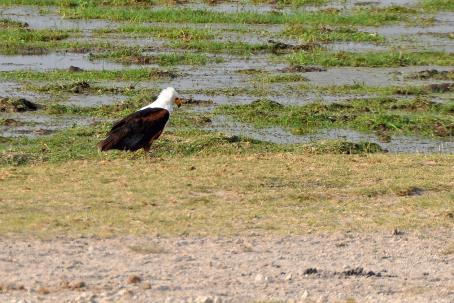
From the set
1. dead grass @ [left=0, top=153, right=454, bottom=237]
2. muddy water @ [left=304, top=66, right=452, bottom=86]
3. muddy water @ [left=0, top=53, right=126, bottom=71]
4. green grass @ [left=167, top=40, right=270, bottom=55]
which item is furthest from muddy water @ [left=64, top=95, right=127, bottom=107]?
green grass @ [left=167, top=40, right=270, bottom=55]

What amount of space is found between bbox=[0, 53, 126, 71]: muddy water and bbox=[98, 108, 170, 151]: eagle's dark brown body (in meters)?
6.96

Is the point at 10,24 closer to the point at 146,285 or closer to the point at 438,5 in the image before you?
the point at 438,5

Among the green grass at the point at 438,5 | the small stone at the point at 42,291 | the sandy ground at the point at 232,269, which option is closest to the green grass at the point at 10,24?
the green grass at the point at 438,5

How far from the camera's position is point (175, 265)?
768 centimetres

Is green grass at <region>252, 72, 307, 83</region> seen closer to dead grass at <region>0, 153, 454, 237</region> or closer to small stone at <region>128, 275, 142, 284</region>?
dead grass at <region>0, 153, 454, 237</region>

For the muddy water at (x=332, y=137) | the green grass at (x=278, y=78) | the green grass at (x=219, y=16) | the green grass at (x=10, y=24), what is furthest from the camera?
the green grass at (x=219, y=16)

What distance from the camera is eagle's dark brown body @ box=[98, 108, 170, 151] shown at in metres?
11.8

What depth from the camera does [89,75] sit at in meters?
18.0

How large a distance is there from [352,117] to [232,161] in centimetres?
394

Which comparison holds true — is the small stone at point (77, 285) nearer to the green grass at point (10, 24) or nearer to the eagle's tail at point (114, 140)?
the eagle's tail at point (114, 140)

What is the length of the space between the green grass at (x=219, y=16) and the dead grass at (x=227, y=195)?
1268 centimetres

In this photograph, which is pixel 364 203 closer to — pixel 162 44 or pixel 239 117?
pixel 239 117

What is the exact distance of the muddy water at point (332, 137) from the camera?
13.9 meters

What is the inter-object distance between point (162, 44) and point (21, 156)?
1010cm
